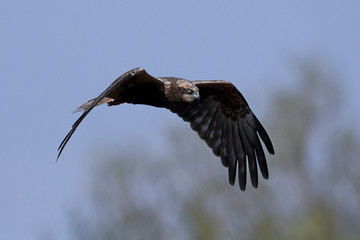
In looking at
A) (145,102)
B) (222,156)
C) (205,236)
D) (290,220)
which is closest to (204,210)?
(205,236)

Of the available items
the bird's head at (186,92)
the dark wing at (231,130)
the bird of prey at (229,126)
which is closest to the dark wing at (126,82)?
the bird's head at (186,92)

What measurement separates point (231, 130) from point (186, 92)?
192 cm

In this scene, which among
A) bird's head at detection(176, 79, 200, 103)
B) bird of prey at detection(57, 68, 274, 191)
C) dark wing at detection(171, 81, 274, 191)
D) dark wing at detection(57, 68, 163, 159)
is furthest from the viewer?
dark wing at detection(171, 81, 274, 191)

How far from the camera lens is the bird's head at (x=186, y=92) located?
1324 cm

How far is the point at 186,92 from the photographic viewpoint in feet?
43.5

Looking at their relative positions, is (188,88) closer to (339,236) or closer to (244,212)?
(244,212)

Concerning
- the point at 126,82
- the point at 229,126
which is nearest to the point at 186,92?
the point at 126,82

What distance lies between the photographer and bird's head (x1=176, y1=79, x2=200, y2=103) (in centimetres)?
1324

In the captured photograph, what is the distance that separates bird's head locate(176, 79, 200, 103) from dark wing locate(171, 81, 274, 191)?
144 cm

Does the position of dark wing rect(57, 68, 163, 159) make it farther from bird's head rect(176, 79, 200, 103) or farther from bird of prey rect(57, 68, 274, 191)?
bird of prey rect(57, 68, 274, 191)

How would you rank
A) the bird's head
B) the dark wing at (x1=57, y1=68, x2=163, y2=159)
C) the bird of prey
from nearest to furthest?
the dark wing at (x1=57, y1=68, x2=163, y2=159)
the bird's head
the bird of prey

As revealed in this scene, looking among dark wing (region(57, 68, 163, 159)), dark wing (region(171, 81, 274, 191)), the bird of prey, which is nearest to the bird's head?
dark wing (region(57, 68, 163, 159))

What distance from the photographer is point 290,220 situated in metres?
29.8

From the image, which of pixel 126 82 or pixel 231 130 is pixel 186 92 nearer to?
pixel 126 82
